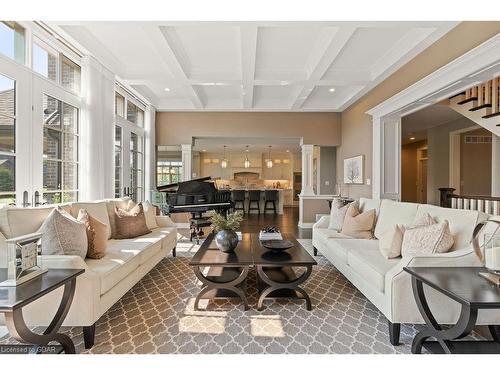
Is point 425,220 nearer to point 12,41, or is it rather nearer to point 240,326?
point 240,326

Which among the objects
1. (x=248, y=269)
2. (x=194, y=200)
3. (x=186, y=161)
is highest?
(x=186, y=161)

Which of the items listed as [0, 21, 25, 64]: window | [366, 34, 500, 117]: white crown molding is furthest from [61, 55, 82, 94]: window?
[366, 34, 500, 117]: white crown molding

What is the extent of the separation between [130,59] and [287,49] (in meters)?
2.59

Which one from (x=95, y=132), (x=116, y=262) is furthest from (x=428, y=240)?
(x=95, y=132)

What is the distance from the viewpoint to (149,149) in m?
7.00

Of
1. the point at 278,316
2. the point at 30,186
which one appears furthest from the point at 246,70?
the point at 278,316

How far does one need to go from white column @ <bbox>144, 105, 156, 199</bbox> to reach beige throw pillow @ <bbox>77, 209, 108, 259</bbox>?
171 inches

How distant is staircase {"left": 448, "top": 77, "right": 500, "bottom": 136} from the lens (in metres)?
4.05

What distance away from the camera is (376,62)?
4711 millimetres

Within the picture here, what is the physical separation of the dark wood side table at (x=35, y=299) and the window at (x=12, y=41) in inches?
90.2

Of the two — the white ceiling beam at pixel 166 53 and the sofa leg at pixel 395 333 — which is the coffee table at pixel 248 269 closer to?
the sofa leg at pixel 395 333

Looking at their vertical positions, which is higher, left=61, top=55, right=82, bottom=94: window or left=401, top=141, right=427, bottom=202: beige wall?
left=61, top=55, right=82, bottom=94: window

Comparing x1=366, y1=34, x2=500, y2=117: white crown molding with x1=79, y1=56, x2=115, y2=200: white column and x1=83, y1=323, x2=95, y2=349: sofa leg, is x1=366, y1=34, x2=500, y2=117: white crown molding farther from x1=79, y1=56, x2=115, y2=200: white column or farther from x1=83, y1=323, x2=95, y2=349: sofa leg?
x1=79, y1=56, x2=115, y2=200: white column

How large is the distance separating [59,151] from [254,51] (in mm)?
3022
